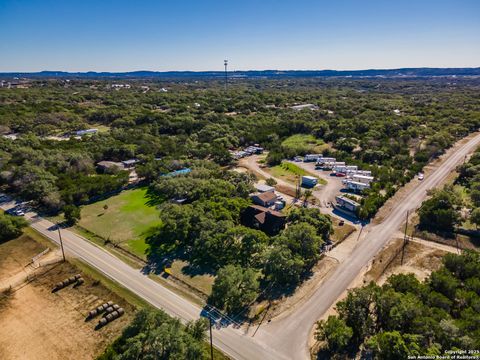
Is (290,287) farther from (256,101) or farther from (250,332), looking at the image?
(256,101)

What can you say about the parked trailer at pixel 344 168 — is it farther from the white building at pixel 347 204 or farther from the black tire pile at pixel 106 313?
the black tire pile at pixel 106 313

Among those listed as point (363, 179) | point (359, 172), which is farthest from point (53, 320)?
point (359, 172)

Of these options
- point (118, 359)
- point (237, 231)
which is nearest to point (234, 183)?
point (237, 231)

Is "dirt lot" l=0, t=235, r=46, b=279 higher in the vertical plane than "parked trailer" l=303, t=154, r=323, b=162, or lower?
lower

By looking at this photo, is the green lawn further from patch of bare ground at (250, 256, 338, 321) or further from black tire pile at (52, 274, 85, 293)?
patch of bare ground at (250, 256, 338, 321)

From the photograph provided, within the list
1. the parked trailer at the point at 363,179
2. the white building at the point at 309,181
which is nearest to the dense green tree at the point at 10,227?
the white building at the point at 309,181

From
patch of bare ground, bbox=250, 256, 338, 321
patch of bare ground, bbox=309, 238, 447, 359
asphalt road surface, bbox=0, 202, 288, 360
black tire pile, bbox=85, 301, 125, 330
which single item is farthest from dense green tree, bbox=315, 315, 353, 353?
black tire pile, bbox=85, 301, 125, 330

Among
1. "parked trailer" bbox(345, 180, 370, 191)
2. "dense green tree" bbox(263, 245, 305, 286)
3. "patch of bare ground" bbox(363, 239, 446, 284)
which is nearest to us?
"dense green tree" bbox(263, 245, 305, 286)
